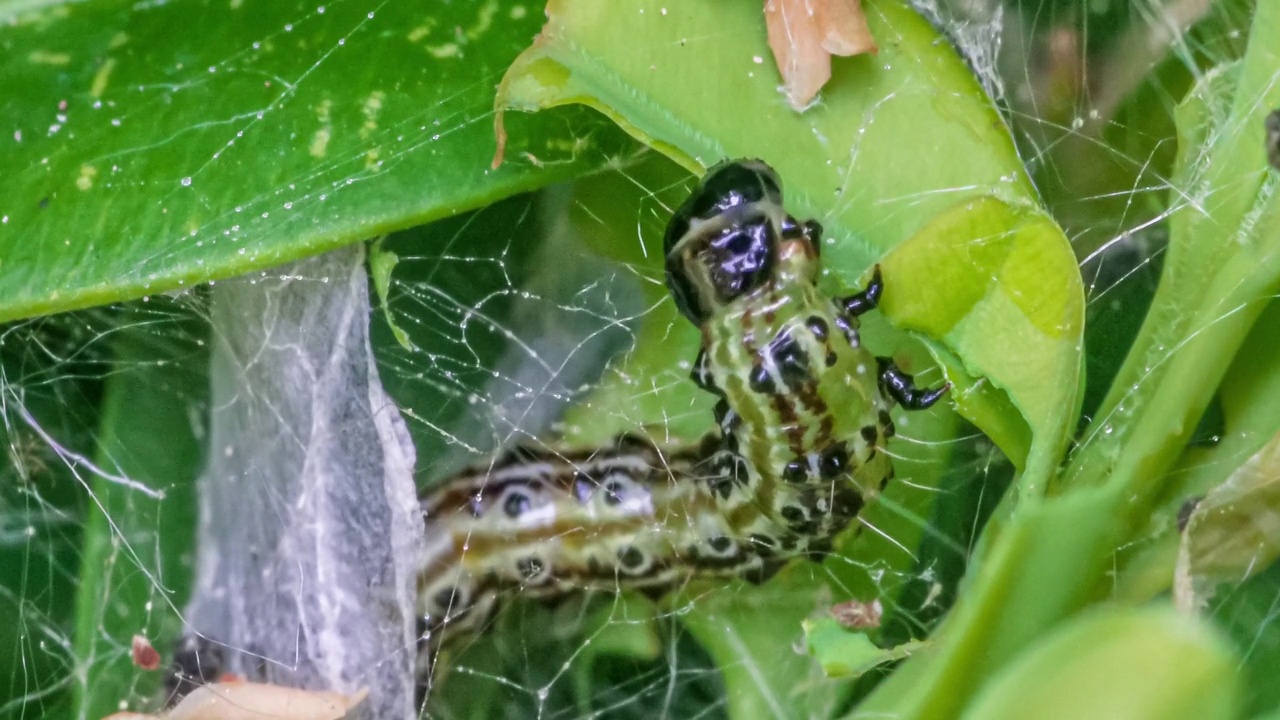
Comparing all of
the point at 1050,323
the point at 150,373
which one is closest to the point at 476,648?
the point at 150,373

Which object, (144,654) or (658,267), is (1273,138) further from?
(144,654)

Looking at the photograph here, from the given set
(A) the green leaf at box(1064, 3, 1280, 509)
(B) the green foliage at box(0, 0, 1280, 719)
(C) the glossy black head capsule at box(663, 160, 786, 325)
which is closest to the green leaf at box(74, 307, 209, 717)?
(B) the green foliage at box(0, 0, 1280, 719)

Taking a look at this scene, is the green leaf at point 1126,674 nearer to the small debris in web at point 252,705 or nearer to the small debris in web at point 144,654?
the small debris in web at point 252,705

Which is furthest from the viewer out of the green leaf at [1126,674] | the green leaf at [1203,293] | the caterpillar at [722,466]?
the caterpillar at [722,466]

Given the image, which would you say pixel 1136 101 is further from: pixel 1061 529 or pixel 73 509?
pixel 73 509

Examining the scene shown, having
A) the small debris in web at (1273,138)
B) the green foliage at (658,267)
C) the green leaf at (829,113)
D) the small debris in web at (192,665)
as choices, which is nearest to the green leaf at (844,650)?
the green foliage at (658,267)

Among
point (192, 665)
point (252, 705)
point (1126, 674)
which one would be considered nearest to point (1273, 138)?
point (1126, 674)
